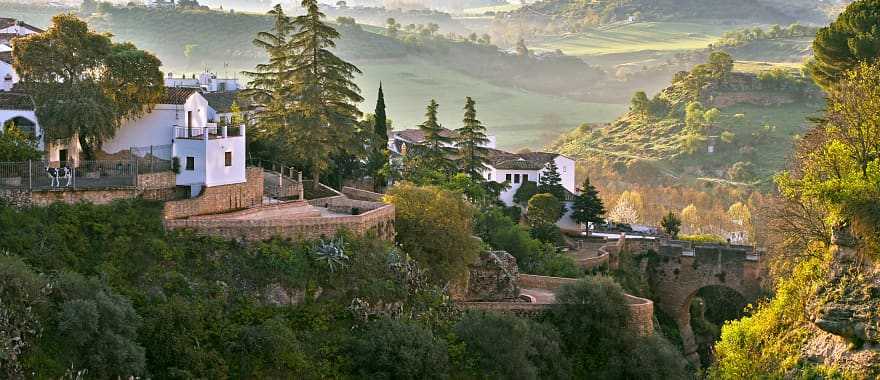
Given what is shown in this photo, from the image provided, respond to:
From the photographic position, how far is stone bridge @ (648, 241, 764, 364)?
50781 millimetres

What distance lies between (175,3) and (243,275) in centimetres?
10629

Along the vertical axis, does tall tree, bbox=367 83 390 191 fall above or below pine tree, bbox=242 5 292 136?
below

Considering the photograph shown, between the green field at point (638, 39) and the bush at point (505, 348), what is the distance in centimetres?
13640

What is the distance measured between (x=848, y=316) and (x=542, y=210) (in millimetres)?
20149

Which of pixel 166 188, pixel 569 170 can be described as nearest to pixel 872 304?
pixel 166 188

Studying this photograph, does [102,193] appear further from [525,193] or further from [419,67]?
[419,67]

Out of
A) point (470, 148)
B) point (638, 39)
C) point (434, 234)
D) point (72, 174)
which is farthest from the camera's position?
point (638, 39)

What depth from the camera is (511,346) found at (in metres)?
31.0

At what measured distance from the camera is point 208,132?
32469 millimetres

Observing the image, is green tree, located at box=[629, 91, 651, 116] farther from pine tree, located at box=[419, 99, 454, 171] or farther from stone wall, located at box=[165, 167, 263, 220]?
stone wall, located at box=[165, 167, 263, 220]

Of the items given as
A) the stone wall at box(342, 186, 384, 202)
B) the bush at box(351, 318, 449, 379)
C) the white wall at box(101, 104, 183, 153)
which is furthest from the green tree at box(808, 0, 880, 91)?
the white wall at box(101, 104, 183, 153)

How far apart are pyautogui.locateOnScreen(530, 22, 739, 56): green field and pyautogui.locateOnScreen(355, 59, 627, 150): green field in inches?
Result: 1086

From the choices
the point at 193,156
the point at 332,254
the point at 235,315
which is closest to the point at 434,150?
the point at 193,156

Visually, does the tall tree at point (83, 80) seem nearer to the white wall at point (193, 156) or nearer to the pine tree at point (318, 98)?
the white wall at point (193, 156)
